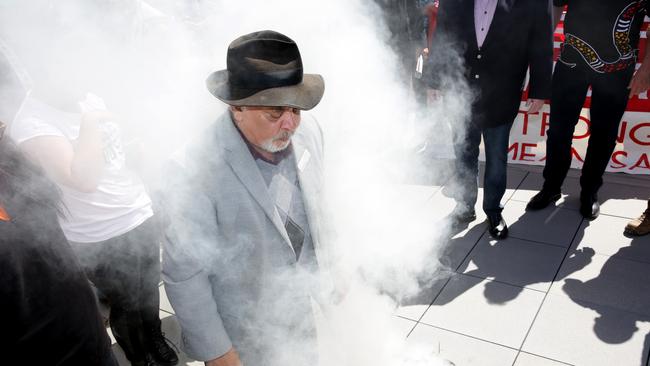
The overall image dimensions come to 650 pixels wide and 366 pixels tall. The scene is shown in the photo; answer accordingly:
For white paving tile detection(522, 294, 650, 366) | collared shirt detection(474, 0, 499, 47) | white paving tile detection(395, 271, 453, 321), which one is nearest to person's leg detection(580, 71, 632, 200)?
collared shirt detection(474, 0, 499, 47)

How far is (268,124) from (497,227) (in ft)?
9.06

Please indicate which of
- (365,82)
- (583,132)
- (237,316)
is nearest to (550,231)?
(583,132)

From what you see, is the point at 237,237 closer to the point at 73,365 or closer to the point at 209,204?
the point at 209,204

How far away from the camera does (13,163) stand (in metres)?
1.61

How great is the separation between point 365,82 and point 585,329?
101 inches

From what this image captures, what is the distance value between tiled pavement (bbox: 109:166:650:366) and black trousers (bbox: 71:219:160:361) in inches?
15.4

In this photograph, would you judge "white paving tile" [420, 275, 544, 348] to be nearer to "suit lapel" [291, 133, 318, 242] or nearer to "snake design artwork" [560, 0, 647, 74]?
"suit lapel" [291, 133, 318, 242]

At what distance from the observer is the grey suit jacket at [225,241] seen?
1.77 meters

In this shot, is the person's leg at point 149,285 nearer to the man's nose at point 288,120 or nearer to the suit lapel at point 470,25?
the man's nose at point 288,120

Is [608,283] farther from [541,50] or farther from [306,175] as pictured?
[306,175]

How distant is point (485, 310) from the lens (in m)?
3.15

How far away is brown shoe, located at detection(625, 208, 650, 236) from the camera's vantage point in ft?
12.5

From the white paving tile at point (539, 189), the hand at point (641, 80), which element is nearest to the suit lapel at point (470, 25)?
the hand at point (641, 80)

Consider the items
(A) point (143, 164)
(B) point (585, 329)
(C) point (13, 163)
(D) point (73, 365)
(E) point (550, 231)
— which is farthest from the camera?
(E) point (550, 231)
